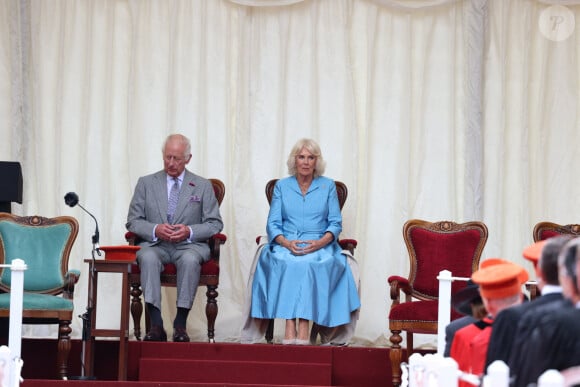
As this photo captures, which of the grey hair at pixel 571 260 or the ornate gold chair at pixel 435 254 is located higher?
the grey hair at pixel 571 260

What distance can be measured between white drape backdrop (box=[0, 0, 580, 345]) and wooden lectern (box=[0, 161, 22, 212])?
910mm

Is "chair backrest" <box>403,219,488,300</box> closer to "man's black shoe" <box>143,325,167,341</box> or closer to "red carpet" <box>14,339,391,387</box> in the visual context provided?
"red carpet" <box>14,339,391,387</box>

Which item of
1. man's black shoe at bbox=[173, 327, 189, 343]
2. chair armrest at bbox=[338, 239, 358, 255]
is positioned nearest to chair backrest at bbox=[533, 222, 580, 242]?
chair armrest at bbox=[338, 239, 358, 255]

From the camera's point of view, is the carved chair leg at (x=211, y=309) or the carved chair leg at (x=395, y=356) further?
the carved chair leg at (x=211, y=309)

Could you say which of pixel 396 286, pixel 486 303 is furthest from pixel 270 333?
pixel 486 303

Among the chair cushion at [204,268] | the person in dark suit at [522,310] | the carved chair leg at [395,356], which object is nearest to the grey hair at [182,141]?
the chair cushion at [204,268]

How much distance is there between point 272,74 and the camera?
8688 mm

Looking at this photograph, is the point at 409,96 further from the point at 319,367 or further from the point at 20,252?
the point at 20,252

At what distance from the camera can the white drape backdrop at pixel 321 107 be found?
28.0 feet

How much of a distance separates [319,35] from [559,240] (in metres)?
5.24

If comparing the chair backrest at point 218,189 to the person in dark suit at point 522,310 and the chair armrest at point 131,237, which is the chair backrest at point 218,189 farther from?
the person in dark suit at point 522,310

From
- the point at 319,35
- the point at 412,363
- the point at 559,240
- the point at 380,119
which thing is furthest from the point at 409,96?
the point at 559,240

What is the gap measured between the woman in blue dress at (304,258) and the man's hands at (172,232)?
0.54m

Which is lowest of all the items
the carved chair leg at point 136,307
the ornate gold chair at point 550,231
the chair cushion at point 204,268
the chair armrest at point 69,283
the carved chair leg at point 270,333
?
the carved chair leg at point 270,333
